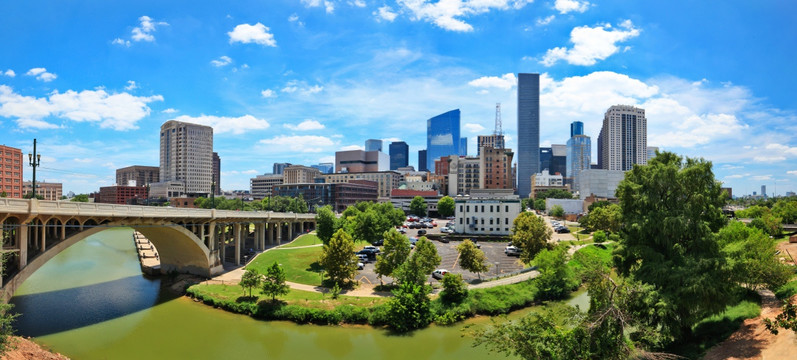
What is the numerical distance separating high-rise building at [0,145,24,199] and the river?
82645mm

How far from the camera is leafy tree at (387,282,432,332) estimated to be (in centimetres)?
2986

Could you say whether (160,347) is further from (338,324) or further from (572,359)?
(572,359)

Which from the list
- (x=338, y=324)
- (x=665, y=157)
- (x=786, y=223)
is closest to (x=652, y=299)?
(x=665, y=157)

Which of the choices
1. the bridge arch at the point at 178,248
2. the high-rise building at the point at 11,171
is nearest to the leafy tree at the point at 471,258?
the bridge arch at the point at 178,248

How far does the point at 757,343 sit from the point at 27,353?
121 feet

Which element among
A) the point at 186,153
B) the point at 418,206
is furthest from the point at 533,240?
the point at 186,153

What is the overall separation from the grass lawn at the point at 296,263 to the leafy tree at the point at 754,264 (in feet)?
108

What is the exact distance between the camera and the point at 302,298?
1366 inches

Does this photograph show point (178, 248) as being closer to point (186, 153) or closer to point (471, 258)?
point (471, 258)

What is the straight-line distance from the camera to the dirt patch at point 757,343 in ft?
58.6

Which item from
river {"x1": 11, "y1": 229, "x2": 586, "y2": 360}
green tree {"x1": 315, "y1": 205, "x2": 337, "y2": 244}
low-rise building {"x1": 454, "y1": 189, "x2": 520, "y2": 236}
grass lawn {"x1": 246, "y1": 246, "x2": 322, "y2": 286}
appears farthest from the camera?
low-rise building {"x1": 454, "y1": 189, "x2": 520, "y2": 236}

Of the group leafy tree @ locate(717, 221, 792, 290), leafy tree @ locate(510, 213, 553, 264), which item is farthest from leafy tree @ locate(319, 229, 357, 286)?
leafy tree @ locate(717, 221, 792, 290)

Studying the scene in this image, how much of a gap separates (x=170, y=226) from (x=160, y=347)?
13.7 m

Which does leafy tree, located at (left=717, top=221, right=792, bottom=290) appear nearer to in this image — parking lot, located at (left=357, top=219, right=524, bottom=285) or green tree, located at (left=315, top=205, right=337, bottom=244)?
parking lot, located at (left=357, top=219, right=524, bottom=285)
